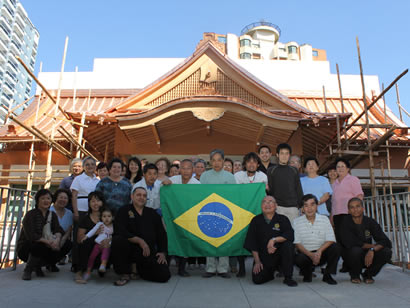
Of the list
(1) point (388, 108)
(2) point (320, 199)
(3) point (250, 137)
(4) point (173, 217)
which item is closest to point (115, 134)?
(3) point (250, 137)

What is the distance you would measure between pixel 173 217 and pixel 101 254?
3.58ft

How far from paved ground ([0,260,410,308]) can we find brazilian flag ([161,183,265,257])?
421mm

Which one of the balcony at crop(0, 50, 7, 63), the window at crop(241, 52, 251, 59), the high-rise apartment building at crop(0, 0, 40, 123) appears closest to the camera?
the window at crop(241, 52, 251, 59)

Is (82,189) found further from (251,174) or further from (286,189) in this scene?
(286,189)

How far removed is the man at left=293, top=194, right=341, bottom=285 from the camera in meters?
4.18

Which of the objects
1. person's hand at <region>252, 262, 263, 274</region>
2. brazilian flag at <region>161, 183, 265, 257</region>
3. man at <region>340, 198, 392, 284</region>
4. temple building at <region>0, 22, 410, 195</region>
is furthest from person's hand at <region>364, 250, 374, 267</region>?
temple building at <region>0, 22, 410, 195</region>

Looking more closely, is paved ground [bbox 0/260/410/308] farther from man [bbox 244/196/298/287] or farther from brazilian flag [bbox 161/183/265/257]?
brazilian flag [bbox 161/183/265/257]

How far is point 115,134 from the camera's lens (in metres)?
10.9

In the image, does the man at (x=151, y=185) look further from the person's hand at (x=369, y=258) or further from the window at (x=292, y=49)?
the window at (x=292, y=49)

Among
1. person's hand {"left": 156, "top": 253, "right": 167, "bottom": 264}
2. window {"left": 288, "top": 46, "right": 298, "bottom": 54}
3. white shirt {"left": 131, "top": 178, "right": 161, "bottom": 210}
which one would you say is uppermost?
window {"left": 288, "top": 46, "right": 298, "bottom": 54}

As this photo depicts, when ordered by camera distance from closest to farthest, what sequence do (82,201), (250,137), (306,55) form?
(82,201) → (250,137) → (306,55)

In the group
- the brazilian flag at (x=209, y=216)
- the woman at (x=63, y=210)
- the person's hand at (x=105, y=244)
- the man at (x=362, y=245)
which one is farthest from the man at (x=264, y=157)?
the woman at (x=63, y=210)

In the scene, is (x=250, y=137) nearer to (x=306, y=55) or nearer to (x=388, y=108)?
(x=388, y=108)

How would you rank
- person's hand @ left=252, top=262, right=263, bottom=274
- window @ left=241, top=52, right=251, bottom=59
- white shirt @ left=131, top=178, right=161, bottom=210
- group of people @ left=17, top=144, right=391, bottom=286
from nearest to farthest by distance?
1. person's hand @ left=252, top=262, right=263, bottom=274
2. group of people @ left=17, top=144, right=391, bottom=286
3. white shirt @ left=131, top=178, right=161, bottom=210
4. window @ left=241, top=52, right=251, bottom=59
